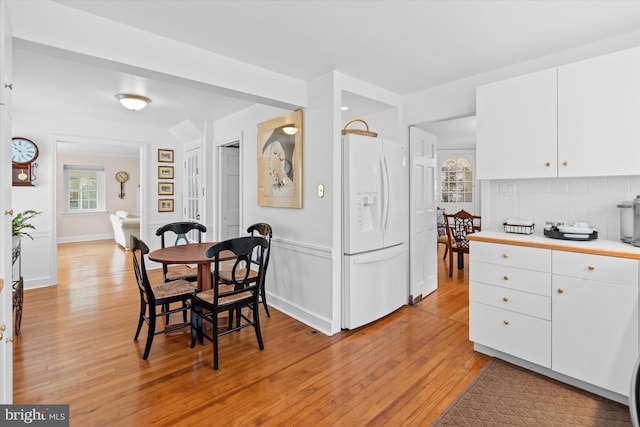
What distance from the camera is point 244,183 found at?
4.48 metres

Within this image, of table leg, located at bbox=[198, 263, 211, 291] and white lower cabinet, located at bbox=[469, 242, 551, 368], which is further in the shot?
table leg, located at bbox=[198, 263, 211, 291]

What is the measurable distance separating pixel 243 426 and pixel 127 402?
0.81m

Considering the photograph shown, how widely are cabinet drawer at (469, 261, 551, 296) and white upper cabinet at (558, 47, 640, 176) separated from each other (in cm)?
80

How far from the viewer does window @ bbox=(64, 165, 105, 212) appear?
8.93 m

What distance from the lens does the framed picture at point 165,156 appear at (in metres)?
5.87

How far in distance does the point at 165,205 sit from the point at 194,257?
3500mm

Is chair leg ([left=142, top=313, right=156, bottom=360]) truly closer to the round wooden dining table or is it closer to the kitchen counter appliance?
the round wooden dining table

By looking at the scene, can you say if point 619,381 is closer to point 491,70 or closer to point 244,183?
point 491,70

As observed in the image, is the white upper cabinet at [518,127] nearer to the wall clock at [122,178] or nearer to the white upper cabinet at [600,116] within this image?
the white upper cabinet at [600,116]

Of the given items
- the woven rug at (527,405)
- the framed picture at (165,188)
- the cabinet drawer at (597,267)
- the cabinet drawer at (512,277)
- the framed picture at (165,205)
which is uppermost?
the framed picture at (165,188)

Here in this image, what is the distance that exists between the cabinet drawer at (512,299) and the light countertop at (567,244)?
1.21 ft

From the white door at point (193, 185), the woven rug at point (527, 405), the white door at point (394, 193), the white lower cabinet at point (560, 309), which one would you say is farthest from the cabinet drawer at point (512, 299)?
the white door at point (193, 185)
